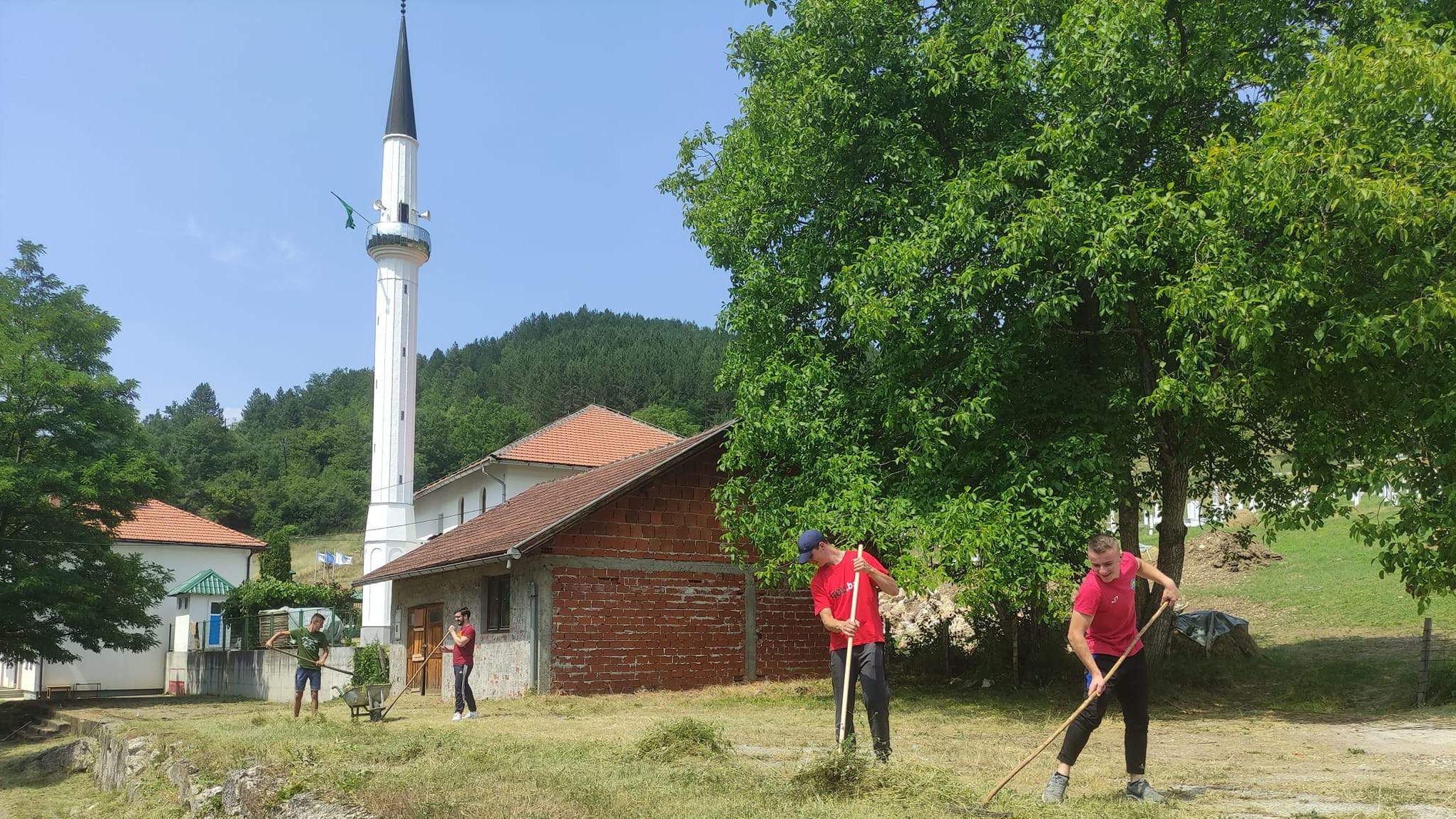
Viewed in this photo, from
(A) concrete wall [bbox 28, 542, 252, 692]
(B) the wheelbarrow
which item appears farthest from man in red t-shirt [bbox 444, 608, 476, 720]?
(A) concrete wall [bbox 28, 542, 252, 692]

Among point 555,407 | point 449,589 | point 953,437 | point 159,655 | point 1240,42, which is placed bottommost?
point 159,655

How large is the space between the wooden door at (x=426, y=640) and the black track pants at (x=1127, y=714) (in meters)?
16.9

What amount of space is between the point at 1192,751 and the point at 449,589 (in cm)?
1498

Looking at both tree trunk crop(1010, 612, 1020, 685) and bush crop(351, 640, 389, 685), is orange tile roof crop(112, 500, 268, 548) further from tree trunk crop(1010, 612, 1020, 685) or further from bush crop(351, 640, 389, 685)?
tree trunk crop(1010, 612, 1020, 685)

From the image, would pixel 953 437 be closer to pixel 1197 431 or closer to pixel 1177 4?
pixel 1197 431

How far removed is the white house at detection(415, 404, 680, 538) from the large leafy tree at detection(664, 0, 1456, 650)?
18.5 m

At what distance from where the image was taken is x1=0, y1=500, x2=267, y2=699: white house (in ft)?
114

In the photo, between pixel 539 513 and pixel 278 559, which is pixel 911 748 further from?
pixel 278 559

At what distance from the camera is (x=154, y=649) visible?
1439 inches

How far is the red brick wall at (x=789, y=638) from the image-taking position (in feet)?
66.0

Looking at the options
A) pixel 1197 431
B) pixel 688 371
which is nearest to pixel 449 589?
→ pixel 1197 431

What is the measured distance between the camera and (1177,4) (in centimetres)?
1423

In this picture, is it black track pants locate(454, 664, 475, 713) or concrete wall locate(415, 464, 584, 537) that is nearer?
black track pants locate(454, 664, 475, 713)

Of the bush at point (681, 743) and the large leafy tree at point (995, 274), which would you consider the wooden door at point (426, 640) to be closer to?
the large leafy tree at point (995, 274)
